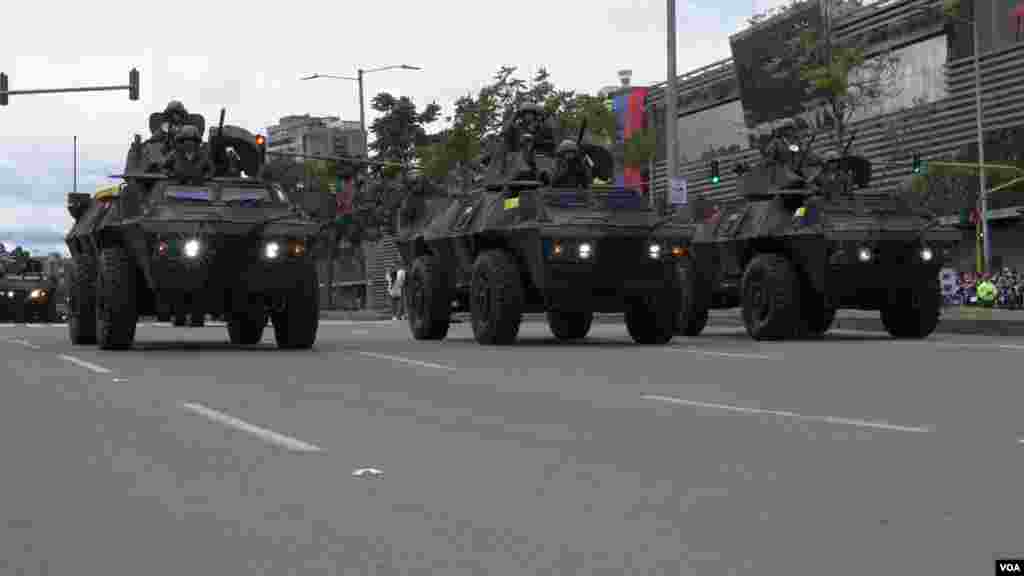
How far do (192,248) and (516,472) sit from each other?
11.1 metres

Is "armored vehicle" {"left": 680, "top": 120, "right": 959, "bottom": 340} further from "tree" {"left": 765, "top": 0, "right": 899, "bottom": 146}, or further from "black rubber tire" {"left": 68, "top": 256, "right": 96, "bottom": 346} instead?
"tree" {"left": 765, "top": 0, "right": 899, "bottom": 146}

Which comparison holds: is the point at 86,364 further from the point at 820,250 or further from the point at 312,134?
the point at 312,134

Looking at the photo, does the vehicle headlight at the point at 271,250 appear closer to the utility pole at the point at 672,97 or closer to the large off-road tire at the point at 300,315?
the large off-road tire at the point at 300,315

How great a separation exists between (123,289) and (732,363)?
23.0 ft

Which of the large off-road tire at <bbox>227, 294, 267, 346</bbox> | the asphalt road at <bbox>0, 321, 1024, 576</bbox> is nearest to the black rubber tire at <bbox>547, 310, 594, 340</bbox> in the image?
the large off-road tire at <bbox>227, 294, 267, 346</bbox>

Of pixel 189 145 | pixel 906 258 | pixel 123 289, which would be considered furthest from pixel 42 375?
pixel 906 258

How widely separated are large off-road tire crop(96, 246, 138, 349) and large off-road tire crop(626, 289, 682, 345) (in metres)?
5.85

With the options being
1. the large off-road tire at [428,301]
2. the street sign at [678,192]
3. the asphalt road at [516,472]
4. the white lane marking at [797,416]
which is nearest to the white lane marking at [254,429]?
the asphalt road at [516,472]

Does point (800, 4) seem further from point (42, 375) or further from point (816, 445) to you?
point (816, 445)

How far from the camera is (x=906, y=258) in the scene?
21.0 m

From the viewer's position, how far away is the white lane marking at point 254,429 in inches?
331

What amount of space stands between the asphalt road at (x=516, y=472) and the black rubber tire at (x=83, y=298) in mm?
5880

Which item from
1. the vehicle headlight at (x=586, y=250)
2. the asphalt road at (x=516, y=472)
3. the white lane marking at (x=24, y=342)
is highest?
the vehicle headlight at (x=586, y=250)

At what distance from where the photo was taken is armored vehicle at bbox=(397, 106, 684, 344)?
62.5 ft
